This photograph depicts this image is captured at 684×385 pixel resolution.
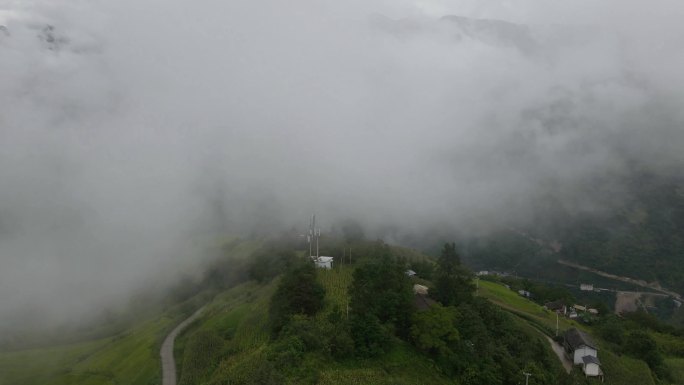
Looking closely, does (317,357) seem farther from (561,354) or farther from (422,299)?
(561,354)

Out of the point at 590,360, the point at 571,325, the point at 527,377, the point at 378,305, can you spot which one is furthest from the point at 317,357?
the point at 571,325

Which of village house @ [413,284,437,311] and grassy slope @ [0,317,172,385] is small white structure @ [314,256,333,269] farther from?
grassy slope @ [0,317,172,385]

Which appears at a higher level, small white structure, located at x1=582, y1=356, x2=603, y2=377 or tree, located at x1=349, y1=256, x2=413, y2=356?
tree, located at x1=349, y1=256, x2=413, y2=356

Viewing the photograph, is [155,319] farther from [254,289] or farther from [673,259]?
[673,259]

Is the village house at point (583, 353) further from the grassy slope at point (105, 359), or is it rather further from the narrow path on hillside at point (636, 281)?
the narrow path on hillside at point (636, 281)

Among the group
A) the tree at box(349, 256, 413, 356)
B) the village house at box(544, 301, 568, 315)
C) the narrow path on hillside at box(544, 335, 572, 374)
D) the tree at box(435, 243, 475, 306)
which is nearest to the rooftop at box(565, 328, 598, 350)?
the narrow path on hillside at box(544, 335, 572, 374)

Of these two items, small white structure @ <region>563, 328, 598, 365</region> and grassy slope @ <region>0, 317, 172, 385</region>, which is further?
grassy slope @ <region>0, 317, 172, 385</region>
